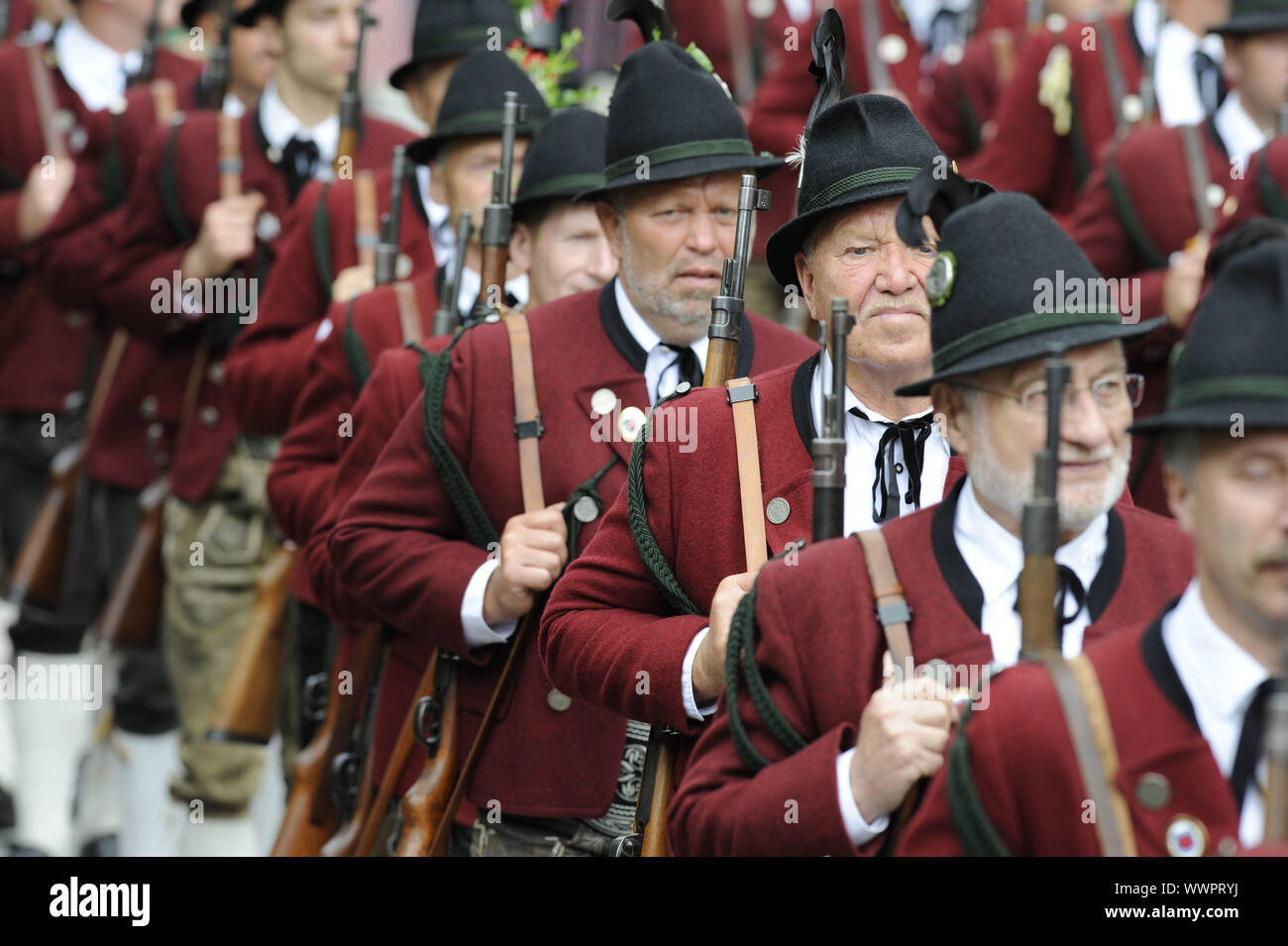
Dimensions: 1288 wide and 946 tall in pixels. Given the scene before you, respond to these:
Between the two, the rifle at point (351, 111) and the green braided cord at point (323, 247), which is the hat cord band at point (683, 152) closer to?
the green braided cord at point (323, 247)

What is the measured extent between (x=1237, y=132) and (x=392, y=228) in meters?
2.68

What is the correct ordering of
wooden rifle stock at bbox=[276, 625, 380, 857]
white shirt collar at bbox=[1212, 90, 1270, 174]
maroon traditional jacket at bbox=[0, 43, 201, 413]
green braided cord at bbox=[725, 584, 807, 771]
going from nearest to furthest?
green braided cord at bbox=[725, 584, 807, 771] → wooden rifle stock at bbox=[276, 625, 380, 857] → white shirt collar at bbox=[1212, 90, 1270, 174] → maroon traditional jacket at bbox=[0, 43, 201, 413]

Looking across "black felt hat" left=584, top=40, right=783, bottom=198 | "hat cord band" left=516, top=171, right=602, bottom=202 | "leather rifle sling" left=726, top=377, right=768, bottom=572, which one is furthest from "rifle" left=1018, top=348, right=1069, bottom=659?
"hat cord band" left=516, top=171, right=602, bottom=202

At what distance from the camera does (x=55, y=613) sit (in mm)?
9203

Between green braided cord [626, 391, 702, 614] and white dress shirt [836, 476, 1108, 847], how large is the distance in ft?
3.09

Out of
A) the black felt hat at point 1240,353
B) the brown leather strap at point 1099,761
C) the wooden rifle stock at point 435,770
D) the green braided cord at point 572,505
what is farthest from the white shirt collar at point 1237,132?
the brown leather strap at point 1099,761

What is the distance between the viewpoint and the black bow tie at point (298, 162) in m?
8.84

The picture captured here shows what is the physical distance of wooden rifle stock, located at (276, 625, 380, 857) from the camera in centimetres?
670

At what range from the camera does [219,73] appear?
374 inches

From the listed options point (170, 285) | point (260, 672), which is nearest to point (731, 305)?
point (260, 672)

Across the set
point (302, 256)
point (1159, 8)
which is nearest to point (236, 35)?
point (302, 256)

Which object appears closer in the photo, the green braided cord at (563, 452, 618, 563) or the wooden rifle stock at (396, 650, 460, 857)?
the green braided cord at (563, 452, 618, 563)

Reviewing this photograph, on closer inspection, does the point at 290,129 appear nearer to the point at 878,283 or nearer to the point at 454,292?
the point at 454,292

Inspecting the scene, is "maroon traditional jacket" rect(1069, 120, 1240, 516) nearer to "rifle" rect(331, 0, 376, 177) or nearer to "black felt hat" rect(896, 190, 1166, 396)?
"rifle" rect(331, 0, 376, 177)
